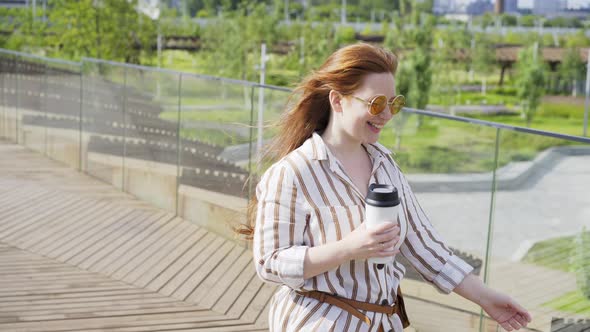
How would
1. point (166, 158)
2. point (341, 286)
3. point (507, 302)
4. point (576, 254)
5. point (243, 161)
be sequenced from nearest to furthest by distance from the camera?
point (341, 286), point (507, 302), point (576, 254), point (243, 161), point (166, 158)

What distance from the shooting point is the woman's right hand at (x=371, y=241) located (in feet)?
5.92

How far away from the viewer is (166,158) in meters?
7.04

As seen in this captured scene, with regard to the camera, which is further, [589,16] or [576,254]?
[589,16]

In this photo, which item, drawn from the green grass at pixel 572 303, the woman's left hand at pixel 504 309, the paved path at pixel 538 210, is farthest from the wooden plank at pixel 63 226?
the woman's left hand at pixel 504 309

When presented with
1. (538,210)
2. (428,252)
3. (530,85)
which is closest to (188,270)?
(538,210)

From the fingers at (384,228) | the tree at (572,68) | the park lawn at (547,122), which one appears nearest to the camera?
the fingers at (384,228)

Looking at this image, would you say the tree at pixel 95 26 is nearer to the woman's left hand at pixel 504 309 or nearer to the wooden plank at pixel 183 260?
the wooden plank at pixel 183 260

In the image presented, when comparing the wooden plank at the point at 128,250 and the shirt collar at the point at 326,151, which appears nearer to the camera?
the shirt collar at the point at 326,151

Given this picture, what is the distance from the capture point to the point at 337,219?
192 cm

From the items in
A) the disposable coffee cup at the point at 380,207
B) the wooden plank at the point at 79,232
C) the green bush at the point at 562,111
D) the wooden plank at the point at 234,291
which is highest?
the disposable coffee cup at the point at 380,207

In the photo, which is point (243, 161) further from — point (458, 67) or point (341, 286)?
point (458, 67)

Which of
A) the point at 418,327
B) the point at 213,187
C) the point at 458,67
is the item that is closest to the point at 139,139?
the point at 213,187

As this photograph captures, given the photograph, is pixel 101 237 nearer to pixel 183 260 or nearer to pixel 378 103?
pixel 183 260

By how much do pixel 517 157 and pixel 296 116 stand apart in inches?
78.0
